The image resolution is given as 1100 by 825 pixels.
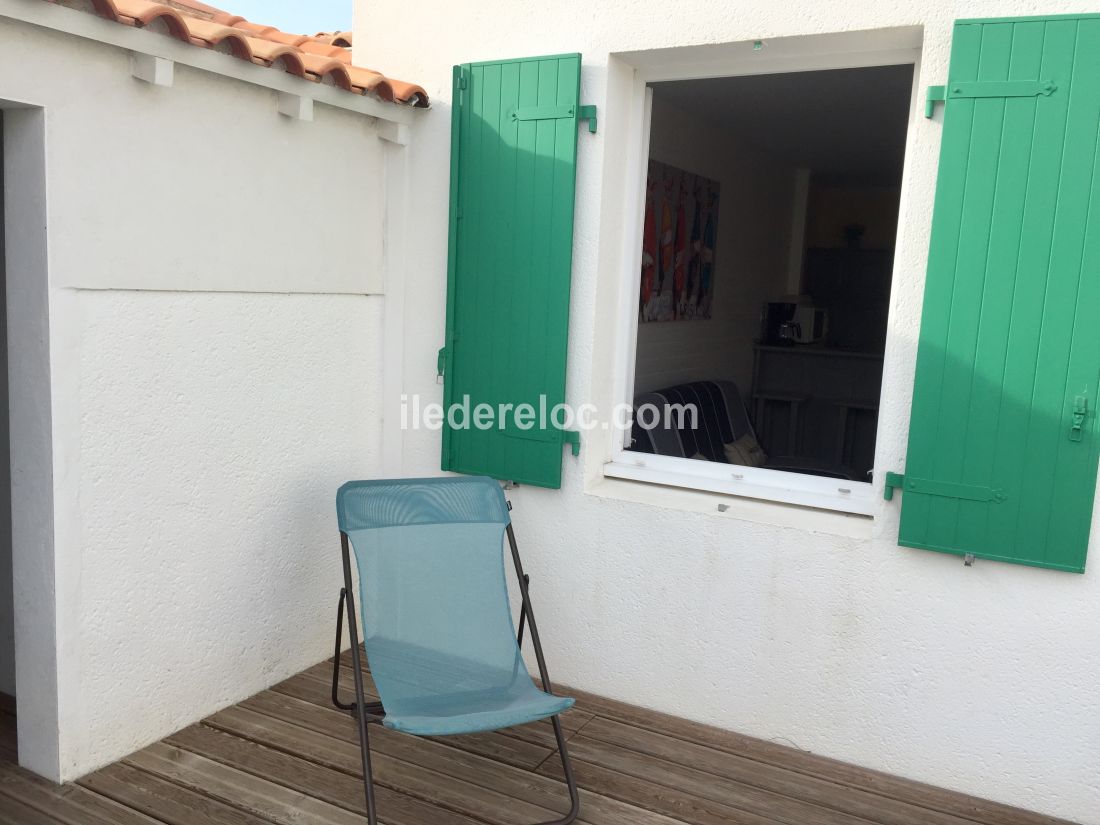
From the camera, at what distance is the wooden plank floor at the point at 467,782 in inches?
111

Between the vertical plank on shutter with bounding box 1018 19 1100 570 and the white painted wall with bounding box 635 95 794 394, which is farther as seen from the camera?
the white painted wall with bounding box 635 95 794 394

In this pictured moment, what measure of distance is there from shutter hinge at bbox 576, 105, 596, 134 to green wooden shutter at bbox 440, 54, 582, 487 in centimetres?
2

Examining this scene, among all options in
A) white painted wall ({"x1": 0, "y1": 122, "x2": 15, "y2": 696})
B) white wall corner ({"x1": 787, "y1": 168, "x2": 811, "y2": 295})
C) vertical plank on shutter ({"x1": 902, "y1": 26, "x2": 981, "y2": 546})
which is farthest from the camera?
white wall corner ({"x1": 787, "y1": 168, "x2": 811, "y2": 295})

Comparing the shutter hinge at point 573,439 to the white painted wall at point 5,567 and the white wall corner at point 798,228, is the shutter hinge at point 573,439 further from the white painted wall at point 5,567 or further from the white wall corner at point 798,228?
the white wall corner at point 798,228

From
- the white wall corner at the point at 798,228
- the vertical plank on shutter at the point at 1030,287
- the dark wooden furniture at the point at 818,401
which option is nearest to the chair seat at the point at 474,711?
the vertical plank on shutter at the point at 1030,287

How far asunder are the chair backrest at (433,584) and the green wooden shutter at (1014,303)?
153 centimetres

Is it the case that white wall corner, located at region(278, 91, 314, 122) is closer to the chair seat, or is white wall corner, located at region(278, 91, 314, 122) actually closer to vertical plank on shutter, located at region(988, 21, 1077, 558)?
the chair seat

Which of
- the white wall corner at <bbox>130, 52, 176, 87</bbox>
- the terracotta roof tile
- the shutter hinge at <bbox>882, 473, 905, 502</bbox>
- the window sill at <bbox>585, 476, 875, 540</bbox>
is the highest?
the terracotta roof tile

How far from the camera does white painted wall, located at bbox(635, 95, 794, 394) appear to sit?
540 centimetres

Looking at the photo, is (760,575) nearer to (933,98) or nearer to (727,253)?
(933,98)

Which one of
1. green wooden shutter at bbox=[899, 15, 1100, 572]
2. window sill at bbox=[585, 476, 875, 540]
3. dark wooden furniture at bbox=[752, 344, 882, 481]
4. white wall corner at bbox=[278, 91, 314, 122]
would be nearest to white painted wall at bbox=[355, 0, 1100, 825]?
window sill at bbox=[585, 476, 875, 540]

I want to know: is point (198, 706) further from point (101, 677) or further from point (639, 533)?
point (639, 533)

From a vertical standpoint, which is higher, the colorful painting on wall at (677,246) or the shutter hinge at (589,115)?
the shutter hinge at (589,115)

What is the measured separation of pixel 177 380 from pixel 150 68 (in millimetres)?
993
